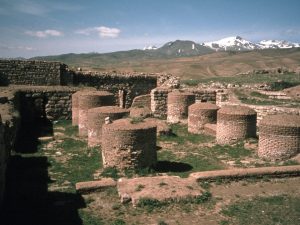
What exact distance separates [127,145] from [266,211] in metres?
4.47

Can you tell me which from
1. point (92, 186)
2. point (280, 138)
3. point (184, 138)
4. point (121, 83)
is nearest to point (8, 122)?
point (92, 186)

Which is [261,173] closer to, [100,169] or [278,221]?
[278,221]

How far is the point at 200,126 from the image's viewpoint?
17.3 meters

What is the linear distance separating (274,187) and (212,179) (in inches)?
Answer: 64.9

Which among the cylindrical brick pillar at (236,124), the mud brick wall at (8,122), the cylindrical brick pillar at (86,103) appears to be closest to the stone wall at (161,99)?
the cylindrical brick pillar at (86,103)

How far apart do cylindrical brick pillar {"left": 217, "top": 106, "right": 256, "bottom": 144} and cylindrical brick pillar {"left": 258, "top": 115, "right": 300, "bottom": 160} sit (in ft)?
6.06

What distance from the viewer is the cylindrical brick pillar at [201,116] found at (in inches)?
675

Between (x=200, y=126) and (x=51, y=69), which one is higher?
(x=51, y=69)

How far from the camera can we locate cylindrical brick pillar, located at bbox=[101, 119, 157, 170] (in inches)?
441

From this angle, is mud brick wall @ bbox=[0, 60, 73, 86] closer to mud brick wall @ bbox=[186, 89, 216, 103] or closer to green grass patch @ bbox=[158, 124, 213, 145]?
mud brick wall @ bbox=[186, 89, 216, 103]

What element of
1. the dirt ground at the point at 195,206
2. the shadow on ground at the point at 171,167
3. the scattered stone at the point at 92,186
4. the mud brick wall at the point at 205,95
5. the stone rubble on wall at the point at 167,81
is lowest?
the dirt ground at the point at 195,206

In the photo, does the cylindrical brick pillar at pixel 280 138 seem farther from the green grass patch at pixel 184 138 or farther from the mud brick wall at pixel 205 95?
the mud brick wall at pixel 205 95

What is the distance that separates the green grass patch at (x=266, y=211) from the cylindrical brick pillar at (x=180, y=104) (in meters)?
10.4

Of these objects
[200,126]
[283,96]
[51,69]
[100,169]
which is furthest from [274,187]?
[51,69]
